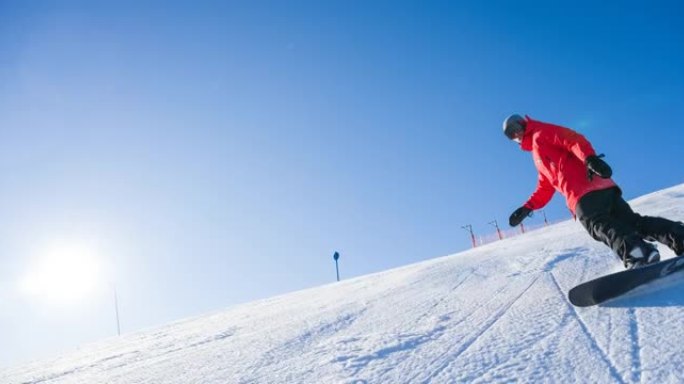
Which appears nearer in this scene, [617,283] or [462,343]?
[462,343]

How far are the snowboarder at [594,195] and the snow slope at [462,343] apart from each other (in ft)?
1.29

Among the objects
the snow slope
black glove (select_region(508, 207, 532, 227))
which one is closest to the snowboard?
the snow slope

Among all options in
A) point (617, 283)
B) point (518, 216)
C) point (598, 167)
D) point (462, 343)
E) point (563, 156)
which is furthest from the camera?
point (518, 216)

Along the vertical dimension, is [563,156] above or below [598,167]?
above

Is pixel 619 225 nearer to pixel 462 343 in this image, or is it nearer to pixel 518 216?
pixel 518 216

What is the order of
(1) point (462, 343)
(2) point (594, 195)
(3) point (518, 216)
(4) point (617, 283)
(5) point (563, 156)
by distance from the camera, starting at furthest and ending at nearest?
(3) point (518, 216), (5) point (563, 156), (2) point (594, 195), (4) point (617, 283), (1) point (462, 343)

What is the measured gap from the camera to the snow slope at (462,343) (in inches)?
62.9

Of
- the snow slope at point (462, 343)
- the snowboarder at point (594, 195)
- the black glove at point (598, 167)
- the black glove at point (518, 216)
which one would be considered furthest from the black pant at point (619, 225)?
the black glove at point (518, 216)

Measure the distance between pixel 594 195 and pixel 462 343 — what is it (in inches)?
71.0

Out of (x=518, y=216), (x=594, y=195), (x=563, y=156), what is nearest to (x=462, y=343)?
(x=594, y=195)

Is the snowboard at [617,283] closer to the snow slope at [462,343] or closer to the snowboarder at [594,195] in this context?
the snow slope at [462,343]

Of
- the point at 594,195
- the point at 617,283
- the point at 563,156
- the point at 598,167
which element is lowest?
the point at 617,283

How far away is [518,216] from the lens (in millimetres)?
4199

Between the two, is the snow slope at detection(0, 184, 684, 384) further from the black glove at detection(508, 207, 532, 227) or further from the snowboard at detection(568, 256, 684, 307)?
the black glove at detection(508, 207, 532, 227)
